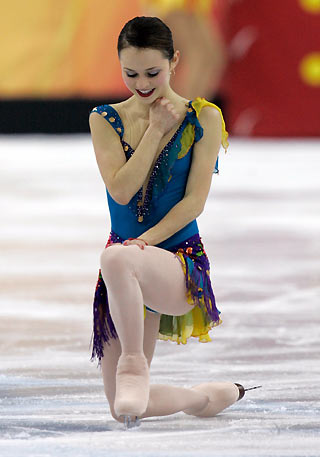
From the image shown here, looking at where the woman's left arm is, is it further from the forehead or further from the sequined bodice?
the forehead

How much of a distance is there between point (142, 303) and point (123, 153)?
285 mm

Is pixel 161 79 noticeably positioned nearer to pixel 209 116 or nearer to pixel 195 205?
pixel 209 116

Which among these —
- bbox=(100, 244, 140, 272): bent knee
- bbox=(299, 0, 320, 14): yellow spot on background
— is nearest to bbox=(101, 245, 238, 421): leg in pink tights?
bbox=(100, 244, 140, 272): bent knee

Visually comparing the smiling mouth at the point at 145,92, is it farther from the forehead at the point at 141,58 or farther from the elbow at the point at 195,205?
the elbow at the point at 195,205

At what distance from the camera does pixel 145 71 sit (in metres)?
1.74

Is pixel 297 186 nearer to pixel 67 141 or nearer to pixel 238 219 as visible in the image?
pixel 238 219

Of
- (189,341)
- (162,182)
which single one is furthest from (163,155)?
(189,341)

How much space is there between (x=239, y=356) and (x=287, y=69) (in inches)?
326

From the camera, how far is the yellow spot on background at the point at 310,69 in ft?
34.0

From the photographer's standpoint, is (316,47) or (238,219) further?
(316,47)

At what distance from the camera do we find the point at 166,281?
1.72 metres

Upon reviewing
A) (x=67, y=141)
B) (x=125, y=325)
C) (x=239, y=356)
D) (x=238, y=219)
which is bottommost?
(x=67, y=141)

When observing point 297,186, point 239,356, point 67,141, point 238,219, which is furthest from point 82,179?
point 239,356

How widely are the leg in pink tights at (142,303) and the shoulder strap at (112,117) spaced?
0.24m
